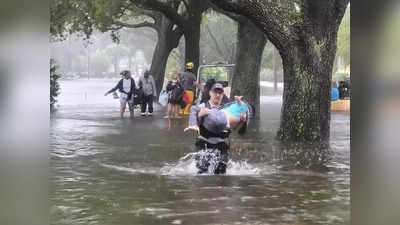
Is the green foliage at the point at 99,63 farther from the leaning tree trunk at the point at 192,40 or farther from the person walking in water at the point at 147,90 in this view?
the leaning tree trunk at the point at 192,40

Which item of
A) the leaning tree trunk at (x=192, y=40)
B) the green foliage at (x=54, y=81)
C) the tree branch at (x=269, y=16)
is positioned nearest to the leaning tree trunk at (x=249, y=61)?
the leaning tree trunk at (x=192, y=40)

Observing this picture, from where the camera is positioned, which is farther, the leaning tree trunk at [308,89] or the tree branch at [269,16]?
the leaning tree trunk at [308,89]

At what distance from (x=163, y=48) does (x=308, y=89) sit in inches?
195

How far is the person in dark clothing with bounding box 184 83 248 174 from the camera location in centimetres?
856

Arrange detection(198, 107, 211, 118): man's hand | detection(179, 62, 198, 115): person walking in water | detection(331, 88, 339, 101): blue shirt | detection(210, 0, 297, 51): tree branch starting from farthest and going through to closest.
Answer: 1. detection(331, 88, 339, 101): blue shirt
2. detection(179, 62, 198, 115): person walking in water
3. detection(210, 0, 297, 51): tree branch
4. detection(198, 107, 211, 118): man's hand

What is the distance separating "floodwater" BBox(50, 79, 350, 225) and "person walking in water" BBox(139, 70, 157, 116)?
27 centimetres

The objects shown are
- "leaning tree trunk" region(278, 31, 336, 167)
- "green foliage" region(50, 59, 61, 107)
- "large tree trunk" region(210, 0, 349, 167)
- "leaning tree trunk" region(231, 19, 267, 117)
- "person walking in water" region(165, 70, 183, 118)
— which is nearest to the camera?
"large tree trunk" region(210, 0, 349, 167)

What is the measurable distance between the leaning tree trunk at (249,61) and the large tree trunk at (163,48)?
1.59 m

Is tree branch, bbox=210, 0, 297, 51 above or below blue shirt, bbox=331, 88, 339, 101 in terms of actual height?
above

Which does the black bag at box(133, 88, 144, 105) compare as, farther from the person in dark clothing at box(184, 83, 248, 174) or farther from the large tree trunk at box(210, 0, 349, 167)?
the person in dark clothing at box(184, 83, 248, 174)

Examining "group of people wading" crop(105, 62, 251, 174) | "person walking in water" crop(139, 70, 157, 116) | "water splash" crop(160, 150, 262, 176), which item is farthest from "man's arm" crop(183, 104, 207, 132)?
"person walking in water" crop(139, 70, 157, 116)

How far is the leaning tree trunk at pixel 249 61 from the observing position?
14.3 metres

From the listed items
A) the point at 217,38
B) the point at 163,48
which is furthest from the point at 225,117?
the point at 217,38
